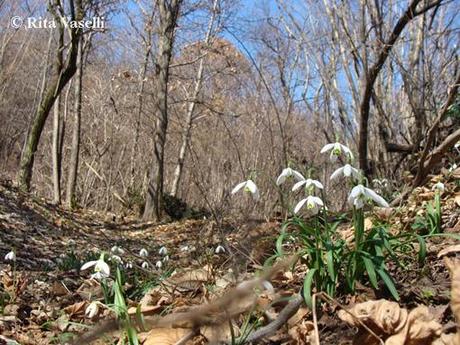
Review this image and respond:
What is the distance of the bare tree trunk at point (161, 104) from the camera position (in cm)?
1255

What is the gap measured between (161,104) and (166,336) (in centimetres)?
1092

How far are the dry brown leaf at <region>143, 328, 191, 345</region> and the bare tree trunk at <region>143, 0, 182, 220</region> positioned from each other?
10.5 m

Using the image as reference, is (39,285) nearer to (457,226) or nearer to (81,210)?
(457,226)

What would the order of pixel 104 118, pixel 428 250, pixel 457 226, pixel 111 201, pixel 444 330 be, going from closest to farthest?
1. pixel 444 330
2. pixel 428 250
3. pixel 457 226
4. pixel 111 201
5. pixel 104 118

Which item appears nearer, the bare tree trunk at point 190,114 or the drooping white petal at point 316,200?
the drooping white petal at point 316,200

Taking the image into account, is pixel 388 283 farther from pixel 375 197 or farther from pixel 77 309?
pixel 77 309

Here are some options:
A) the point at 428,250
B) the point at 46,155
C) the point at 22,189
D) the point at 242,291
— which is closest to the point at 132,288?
the point at 428,250

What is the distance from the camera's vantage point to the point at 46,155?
1883cm

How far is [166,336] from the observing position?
1987mm

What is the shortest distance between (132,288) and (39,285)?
2.87 ft

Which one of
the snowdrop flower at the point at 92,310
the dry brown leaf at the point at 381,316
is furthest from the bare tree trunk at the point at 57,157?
the dry brown leaf at the point at 381,316

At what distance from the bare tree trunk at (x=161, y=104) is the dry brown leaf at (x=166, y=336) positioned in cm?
1050

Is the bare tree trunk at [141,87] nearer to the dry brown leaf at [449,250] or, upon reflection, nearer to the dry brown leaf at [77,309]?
the dry brown leaf at [77,309]

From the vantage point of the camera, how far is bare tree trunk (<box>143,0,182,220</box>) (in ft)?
41.2
